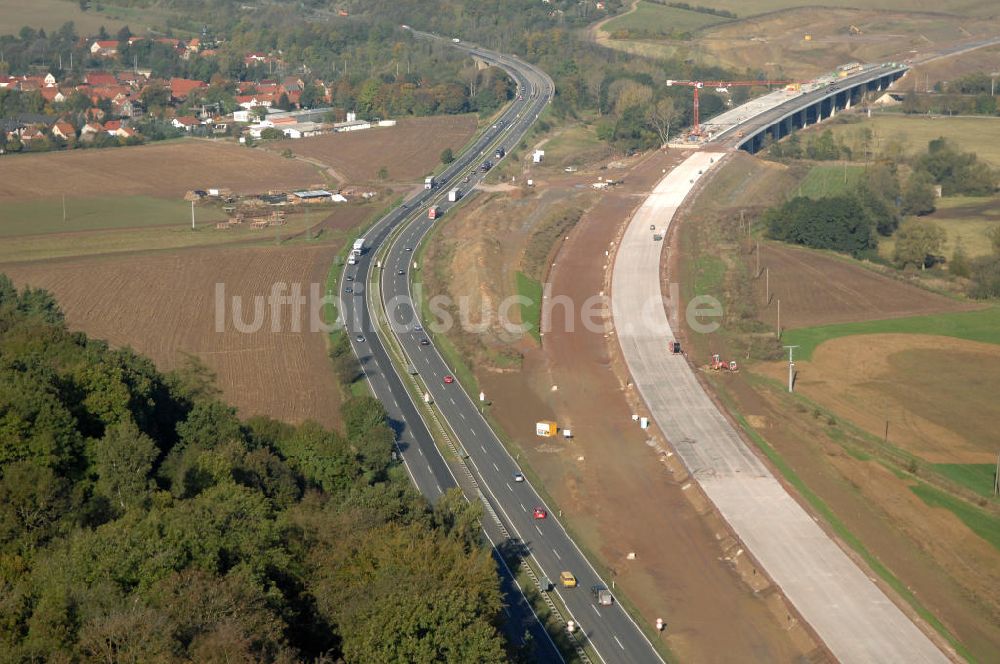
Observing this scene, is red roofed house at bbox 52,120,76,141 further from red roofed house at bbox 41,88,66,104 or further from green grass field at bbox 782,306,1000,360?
green grass field at bbox 782,306,1000,360

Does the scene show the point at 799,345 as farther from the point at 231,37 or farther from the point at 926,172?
the point at 231,37

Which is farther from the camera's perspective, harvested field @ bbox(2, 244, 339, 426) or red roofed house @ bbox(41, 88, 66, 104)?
red roofed house @ bbox(41, 88, 66, 104)

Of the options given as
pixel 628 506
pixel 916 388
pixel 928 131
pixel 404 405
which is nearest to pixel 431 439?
pixel 404 405

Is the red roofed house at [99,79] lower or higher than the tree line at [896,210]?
higher

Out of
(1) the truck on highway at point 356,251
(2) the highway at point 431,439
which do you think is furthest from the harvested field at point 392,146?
(1) the truck on highway at point 356,251

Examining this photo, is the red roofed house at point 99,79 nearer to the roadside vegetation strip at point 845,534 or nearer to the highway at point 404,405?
the highway at point 404,405

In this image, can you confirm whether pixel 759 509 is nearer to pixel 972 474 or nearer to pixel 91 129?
pixel 972 474

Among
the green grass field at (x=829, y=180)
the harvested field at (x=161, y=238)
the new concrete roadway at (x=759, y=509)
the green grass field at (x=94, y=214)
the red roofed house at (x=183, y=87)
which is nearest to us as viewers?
the new concrete roadway at (x=759, y=509)

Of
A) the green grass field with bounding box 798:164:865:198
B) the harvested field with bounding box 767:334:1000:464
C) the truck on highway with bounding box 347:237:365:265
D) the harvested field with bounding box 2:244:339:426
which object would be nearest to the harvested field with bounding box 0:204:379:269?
the harvested field with bounding box 2:244:339:426
